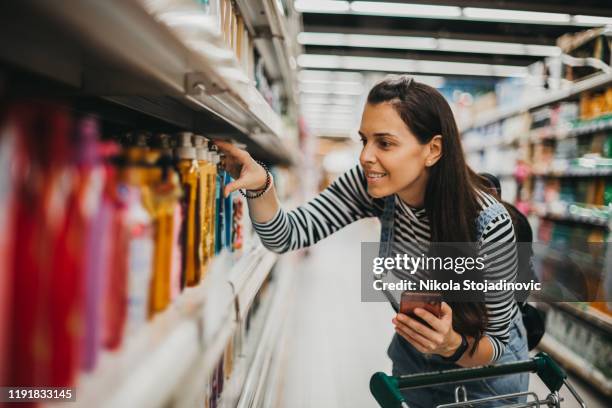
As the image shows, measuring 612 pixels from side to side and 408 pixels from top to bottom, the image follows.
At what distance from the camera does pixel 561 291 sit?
304 centimetres

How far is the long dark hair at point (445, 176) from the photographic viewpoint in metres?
1.29

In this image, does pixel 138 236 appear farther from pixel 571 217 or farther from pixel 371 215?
pixel 571 217

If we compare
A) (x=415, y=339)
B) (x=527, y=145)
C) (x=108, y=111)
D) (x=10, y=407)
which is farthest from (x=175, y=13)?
(x=527, y=145)

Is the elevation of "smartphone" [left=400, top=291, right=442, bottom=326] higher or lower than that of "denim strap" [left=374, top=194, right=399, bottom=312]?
lower

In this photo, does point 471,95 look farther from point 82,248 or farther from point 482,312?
point 82,248

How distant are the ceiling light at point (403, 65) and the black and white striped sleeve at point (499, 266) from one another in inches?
252

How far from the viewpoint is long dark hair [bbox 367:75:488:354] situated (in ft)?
4.22

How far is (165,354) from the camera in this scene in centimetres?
61

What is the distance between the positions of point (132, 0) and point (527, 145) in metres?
4.53

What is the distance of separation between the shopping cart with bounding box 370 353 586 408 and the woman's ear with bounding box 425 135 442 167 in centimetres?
59

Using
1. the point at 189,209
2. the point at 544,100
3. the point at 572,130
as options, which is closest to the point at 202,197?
the point at 189,209

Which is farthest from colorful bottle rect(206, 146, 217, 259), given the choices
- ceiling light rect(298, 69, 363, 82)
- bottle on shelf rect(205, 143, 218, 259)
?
ceiling light rect(298, 69, 363, 82)

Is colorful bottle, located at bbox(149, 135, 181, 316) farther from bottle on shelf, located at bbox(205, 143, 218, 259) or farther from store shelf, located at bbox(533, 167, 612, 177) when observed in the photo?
store shelf, located at bbox(533, 167, 612, 177)

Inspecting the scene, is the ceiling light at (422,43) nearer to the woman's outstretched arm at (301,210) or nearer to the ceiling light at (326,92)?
the ceiling light at (326,92)
